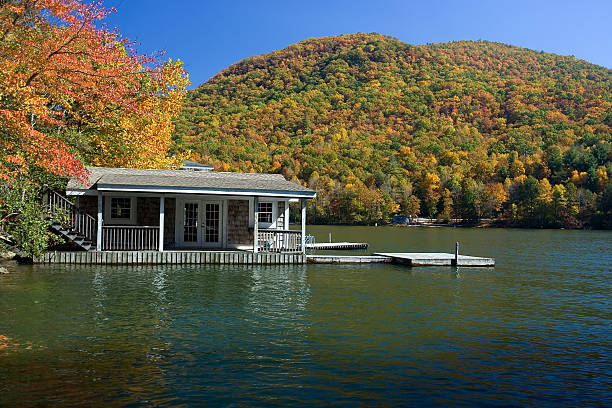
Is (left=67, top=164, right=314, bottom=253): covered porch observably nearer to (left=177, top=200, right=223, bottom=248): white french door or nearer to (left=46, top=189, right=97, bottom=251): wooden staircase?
(left=177, top=200, right=223, bottom=248): white french door

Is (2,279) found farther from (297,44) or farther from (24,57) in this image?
(297,44)

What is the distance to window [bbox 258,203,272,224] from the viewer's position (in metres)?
25.7

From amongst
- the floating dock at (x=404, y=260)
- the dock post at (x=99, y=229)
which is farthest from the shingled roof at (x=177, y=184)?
the floating dock at (x=404, y=260)

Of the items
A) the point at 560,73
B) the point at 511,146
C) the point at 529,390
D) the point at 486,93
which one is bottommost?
the point at 529,390

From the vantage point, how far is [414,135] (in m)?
122

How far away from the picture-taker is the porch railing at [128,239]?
23.1m

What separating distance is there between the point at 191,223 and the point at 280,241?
392 centimetres

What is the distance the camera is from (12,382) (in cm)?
829

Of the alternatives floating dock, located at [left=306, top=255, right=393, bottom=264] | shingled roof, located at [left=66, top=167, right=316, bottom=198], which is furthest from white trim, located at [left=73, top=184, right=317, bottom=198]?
floating dock, located at [left=306, top=255, right=393, bottom=264]

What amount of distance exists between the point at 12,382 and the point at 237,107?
10205 cm

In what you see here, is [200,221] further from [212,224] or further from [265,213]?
[265,213]

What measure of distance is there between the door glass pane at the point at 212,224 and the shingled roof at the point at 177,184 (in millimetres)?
1359

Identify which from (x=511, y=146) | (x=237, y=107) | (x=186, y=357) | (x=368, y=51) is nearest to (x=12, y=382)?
(x=186, y=357)

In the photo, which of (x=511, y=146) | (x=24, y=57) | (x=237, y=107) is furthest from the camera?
(x=511, y=146)
